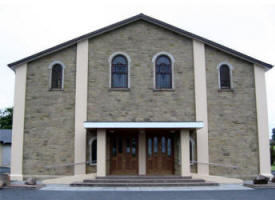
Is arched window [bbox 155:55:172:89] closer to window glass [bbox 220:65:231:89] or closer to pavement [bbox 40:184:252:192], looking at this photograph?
window glass [bbox 220:65:231:89]

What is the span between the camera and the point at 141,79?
14203 mm

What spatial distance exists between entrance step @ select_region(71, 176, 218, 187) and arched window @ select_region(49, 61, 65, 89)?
495 cm

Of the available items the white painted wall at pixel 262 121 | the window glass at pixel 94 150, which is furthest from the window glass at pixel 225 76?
the window glass at pixel 94 150

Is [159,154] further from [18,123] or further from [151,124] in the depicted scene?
[18,123]

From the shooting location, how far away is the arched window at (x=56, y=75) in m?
14.3

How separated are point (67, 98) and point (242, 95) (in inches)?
340

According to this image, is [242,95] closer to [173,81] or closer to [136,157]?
[173,81]

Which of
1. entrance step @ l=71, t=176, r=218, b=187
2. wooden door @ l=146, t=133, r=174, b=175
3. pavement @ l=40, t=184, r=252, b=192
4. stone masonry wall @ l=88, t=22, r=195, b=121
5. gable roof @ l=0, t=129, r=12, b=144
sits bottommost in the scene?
pavement @ l=40, t=184, r=252, b=192

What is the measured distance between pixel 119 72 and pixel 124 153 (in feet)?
13.1

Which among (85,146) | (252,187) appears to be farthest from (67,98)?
(252,187)

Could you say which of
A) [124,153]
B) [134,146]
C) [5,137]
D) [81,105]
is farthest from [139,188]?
[5,137]

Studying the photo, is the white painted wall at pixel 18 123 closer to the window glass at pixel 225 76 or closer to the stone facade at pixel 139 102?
the stone facade at pixel 139 102

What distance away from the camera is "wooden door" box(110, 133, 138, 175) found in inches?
536

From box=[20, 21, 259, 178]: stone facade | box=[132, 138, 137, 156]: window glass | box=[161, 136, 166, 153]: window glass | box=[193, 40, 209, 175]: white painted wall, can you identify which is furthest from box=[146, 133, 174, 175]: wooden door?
box=[193, 40, 209, 175]: white painted wall
